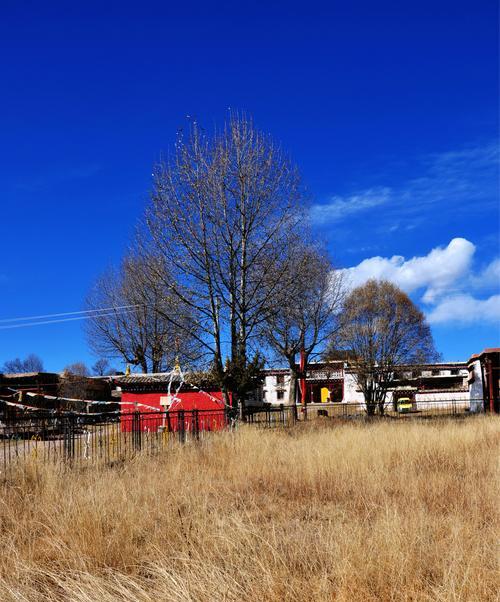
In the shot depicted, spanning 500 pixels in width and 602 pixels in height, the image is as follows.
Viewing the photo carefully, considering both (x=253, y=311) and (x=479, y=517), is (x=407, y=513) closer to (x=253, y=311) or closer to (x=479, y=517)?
(x=479, y=517)

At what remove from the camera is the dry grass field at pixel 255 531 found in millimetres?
4242

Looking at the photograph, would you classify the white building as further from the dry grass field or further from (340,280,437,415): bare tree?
the dry grass field

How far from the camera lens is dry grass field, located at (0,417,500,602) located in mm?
4242

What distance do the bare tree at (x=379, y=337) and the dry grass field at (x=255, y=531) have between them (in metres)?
22.2

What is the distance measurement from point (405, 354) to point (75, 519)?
29.7m

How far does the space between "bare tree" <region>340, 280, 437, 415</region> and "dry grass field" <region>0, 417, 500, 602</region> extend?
73.0ft

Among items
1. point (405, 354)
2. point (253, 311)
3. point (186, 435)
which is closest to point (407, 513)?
point (186, 435)

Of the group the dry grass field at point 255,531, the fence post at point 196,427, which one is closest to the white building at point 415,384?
the fence post at point 196,427

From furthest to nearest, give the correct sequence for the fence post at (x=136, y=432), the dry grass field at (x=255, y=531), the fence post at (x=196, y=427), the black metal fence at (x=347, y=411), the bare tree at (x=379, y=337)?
1. the bare tree at (x=379, y=337)
2. the black metal fence at (x=347, y=411)
3. the fence post at (x=196, y=427)
4. the fence post at (x=136, y=432)
5. the dry grass field at (x=255, y=531)

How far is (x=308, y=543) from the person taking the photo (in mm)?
5453

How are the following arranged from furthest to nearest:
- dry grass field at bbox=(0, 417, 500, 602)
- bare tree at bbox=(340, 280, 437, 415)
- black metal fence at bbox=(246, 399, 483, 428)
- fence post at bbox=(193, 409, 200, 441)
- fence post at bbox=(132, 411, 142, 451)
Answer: bare tree at bbox=(340, 280, 437, 415) < black metal fence at bbox=(246, 399, 483, 428) < fence post at bbox=(193, 409, 200, 441) < fence post at bbox=(132, 411, 142, 451) < dry grass field at bbox=(0, 417, 500, 602)

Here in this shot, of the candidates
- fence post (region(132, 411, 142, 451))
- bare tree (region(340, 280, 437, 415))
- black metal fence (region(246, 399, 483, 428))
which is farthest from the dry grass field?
bare tree (region(340, 280, 437, 415))

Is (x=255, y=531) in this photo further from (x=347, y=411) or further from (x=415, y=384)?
(x=415, y=384)

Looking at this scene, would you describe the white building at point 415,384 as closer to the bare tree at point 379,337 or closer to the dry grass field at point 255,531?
the bare tree at point 379,337
